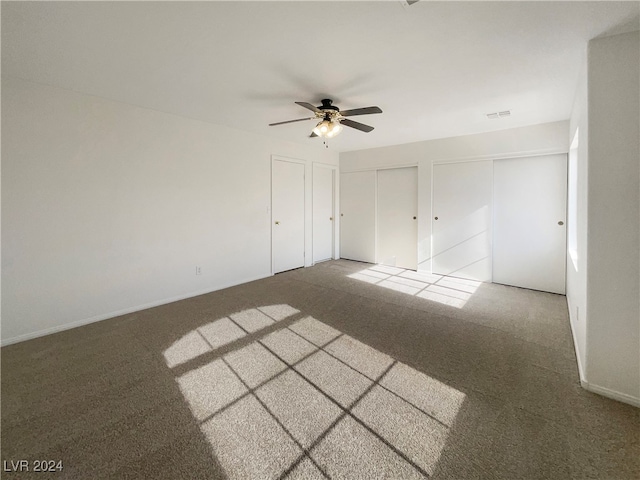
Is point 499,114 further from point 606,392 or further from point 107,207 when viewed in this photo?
point 107,207

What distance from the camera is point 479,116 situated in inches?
141

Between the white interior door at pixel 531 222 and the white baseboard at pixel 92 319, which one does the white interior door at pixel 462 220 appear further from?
the white baseboard at pixel 92 319

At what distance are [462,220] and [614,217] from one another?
2.87 m

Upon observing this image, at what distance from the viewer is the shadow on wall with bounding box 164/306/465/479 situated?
1366 mm

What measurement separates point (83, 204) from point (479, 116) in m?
4.93

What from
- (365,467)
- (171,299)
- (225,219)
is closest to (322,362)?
(365,467)

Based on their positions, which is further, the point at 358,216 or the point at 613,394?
the point at 358,216

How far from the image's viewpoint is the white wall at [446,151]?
3.82 metres

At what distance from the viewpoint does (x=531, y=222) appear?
4.03 meters

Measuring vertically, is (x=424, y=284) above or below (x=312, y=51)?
below

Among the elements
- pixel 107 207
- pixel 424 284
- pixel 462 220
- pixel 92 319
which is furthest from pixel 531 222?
pixel 92 319

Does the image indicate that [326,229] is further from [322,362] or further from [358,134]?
[322,362]

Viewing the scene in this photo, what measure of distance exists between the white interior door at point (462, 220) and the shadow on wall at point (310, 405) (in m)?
3.10

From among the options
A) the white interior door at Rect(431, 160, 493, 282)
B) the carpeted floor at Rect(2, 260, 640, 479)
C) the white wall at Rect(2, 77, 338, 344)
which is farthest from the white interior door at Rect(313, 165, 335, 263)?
the carpeted floor at Rect(2, 260, 640, 479)
